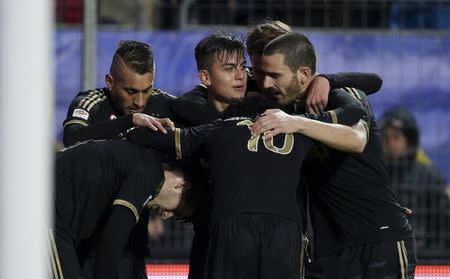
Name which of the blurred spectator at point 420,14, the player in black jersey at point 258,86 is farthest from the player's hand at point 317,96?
the blurred spectator at point 420,14

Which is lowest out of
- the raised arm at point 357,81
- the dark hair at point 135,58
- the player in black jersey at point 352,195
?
the player in black jersey at point 352,195

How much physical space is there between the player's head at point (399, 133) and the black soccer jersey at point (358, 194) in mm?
3700

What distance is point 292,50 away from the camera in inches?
180

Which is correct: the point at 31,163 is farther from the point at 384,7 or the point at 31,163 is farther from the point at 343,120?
the point at 384,7

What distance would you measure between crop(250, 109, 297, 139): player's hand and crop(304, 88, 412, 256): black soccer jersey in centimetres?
37

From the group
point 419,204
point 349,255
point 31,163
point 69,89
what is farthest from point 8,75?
point 419,204

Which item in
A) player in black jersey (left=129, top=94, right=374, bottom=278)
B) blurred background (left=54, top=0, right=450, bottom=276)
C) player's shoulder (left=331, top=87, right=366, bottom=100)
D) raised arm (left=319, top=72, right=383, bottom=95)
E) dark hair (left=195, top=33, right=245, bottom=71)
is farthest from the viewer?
blurred background (left=54, top=0, right=450, bottom=276)

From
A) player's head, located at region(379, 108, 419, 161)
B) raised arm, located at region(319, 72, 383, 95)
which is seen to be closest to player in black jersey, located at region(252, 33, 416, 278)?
raised arm, located at region(319, 72, 383, 95)

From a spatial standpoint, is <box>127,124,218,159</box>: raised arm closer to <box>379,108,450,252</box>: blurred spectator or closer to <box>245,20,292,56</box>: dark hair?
<box>245,20,292,56</box>: dark hair

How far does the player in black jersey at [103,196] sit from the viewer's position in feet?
14.1

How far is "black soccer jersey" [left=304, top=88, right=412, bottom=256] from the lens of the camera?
4.60m

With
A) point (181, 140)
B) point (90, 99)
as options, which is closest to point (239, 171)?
point (181, 140)

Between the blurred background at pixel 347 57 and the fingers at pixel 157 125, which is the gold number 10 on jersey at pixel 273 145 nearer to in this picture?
the fingers at pixel 157 125

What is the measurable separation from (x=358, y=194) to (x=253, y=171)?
0.61m
